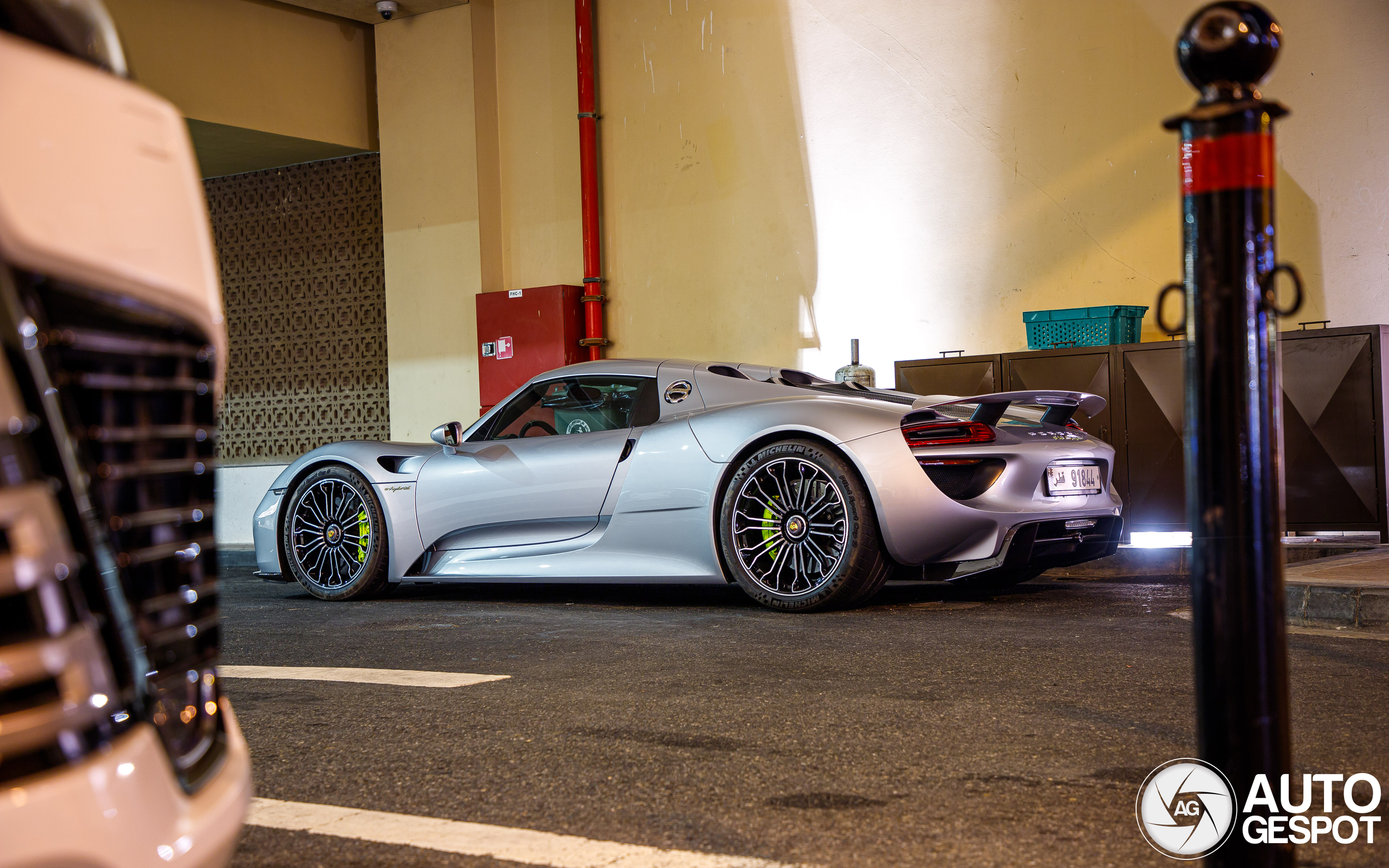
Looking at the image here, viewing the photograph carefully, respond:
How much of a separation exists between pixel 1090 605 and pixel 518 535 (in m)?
2.79

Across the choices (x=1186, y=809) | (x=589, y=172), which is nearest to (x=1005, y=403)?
(x=1186, y=809)

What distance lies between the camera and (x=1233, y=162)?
71.3 inches

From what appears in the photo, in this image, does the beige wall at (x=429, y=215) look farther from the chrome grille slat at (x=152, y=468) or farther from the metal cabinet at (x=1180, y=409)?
the chrome grille slat at (x=152, y=468)

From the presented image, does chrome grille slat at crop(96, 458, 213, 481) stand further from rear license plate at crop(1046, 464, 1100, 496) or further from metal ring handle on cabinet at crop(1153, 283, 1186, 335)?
rear license plate at crop(1046, 464, 1100, 496)

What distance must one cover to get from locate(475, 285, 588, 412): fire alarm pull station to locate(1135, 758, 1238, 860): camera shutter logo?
8650 millimetres

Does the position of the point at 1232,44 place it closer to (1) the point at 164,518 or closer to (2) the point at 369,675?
(1) the point at 164,518

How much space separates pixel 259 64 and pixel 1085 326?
7.71m

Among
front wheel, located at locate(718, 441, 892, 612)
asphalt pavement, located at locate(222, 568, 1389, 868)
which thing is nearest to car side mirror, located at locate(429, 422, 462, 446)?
asphalt pavement, located at locate(222, 568, 1389, 868)

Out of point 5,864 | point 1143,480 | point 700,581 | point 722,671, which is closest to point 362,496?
point 700,581

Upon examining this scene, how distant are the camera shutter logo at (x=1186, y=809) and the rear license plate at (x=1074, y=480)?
284 cm

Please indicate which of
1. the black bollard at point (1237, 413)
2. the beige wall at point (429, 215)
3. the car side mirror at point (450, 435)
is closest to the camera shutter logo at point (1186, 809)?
the black bollard at point (1237, 413)

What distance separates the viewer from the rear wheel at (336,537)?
253 inches

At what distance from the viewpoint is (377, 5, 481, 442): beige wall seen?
11344 millimetres

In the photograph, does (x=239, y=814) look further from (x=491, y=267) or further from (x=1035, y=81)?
(x=491, y=267)
